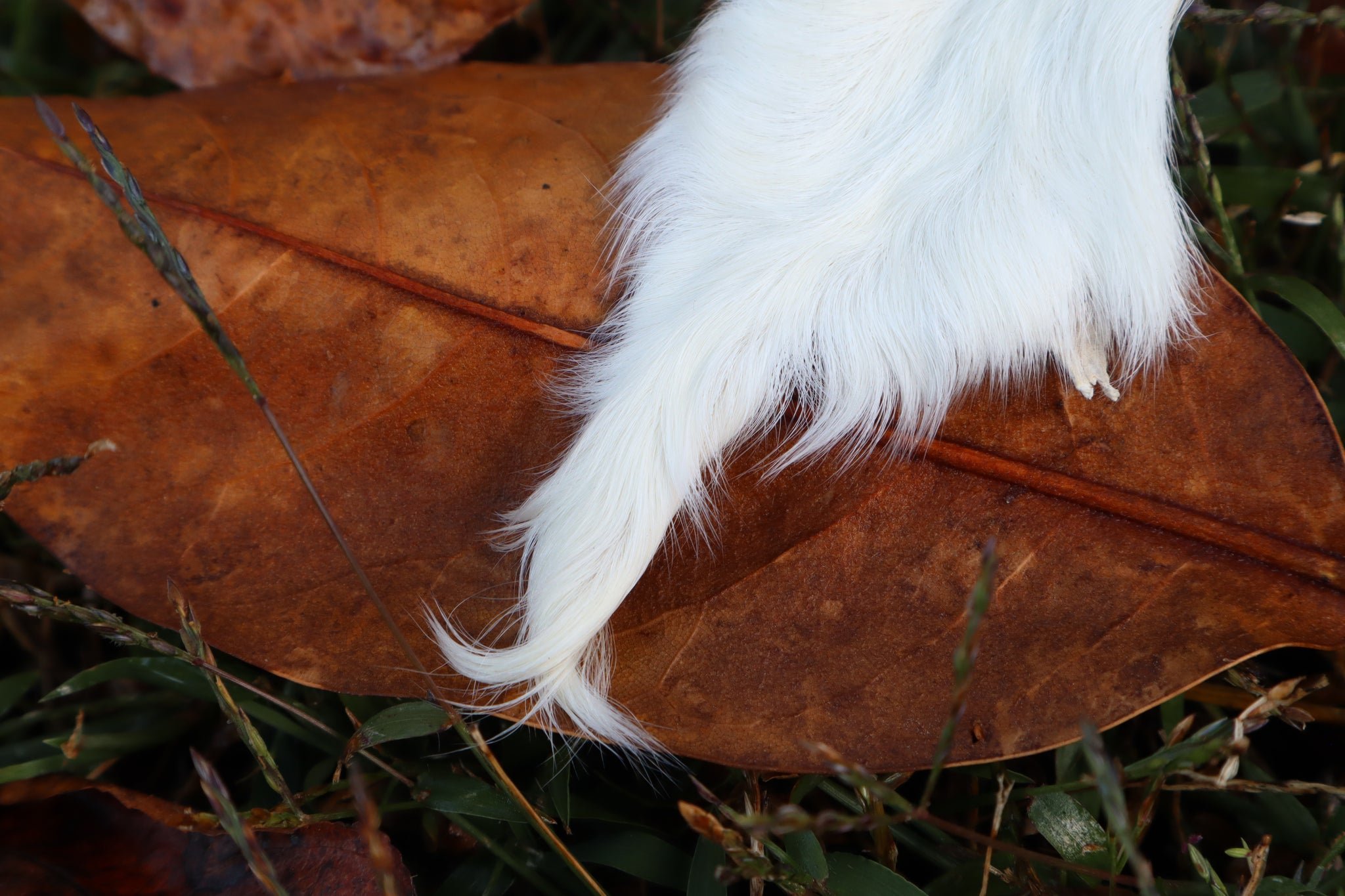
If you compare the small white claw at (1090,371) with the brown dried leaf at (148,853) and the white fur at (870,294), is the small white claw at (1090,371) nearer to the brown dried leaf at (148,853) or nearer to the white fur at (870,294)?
the white fur at (870,294)

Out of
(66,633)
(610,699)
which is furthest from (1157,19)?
(66,633)

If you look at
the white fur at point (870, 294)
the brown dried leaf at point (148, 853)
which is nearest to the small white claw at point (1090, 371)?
the white fur at point (870, 294)

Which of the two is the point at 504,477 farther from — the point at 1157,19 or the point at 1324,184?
the point at 1324,184

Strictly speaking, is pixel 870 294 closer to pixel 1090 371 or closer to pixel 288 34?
pixel 1090 371

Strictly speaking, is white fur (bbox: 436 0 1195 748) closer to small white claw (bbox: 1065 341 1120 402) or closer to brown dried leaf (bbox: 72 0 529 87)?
small white claw (bbox: 1065 341 1120 402)

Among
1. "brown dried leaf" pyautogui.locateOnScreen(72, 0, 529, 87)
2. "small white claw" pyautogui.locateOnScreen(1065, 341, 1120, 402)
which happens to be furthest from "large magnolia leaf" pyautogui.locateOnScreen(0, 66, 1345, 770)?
"brown dried leaf" pyautogui.locateOnScreen(72, 0, 529, 87)
